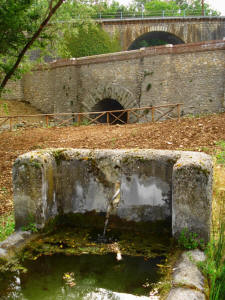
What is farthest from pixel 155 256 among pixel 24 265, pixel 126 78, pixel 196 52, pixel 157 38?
pixel 157 38

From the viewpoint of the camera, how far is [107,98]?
20.2 meters

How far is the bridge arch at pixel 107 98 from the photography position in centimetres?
1880

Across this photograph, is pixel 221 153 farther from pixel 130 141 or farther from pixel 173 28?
pixel 173 28

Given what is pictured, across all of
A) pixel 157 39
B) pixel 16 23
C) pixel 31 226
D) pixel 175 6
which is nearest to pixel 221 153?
pixel 31 226

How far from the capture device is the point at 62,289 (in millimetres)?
2479

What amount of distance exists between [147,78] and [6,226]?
14.6m

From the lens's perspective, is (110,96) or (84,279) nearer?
(84,279)

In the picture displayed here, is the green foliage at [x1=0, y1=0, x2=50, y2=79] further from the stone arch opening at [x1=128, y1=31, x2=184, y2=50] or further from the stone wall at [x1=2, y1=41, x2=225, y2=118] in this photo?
the stone arch opening at [x1=128, y1=31, x2=184, y2=50]

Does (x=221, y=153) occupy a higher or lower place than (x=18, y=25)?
lower

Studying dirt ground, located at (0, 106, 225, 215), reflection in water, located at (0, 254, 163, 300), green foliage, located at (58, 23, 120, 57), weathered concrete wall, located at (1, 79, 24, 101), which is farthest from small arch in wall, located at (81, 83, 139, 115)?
reflection in water, located at (0, 254, 163, 300)

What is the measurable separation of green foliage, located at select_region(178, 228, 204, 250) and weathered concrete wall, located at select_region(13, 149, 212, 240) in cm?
5

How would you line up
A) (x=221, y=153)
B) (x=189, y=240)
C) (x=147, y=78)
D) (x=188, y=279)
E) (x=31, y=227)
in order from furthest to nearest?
(x=147, y=78)
(x=221, y=153)
(x=31, y=227)
(x=189, y=240)
(x=188, y=279)

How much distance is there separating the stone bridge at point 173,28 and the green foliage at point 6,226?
2273cm

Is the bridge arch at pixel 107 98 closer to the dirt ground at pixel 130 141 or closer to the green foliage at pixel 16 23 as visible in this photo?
the dirt ground at pixel 130 141
